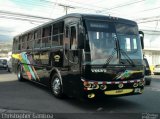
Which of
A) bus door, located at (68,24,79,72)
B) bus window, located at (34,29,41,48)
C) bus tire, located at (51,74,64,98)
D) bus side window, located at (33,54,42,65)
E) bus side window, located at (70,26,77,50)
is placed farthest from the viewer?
bus window, located at (34,29,41,48)

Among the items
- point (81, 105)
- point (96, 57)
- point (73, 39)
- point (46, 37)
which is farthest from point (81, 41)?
point (46, 37)

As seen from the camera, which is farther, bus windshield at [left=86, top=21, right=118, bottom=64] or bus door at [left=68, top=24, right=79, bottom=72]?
bus door at [left=68, top=24, right=79, bottom=72]

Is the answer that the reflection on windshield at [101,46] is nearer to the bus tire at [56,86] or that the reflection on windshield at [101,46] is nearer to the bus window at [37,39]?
the bus tire at [56,86]

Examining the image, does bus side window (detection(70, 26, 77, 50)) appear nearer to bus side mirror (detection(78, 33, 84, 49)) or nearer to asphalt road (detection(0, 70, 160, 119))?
bus side mirror (detection(78, 33, 84, 49))

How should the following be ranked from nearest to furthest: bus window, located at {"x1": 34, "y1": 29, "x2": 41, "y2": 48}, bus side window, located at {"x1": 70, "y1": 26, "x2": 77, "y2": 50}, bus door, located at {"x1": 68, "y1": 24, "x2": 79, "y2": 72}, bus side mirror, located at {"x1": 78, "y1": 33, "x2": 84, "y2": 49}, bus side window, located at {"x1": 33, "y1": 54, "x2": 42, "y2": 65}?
bus side mirror, located at {"x1": 78, "y1": 33, "x2": 84, "y2": 49}
bus door, located at {"x1": 68, "y1": 24, "x2": 79, "y2": 72}
bus side window, located at {"x1": 70, "y1": 26, "x2": 77, "y2": 50}
bus side window, located at {"x1": 33, "y1": 54, "x2": 42, "y2": 65}
bus window, located at {"x1": 34, "y1": 29, "x2": 41, "y2": 48}

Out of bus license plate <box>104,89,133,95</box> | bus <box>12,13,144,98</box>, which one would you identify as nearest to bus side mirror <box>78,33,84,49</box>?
bus <box>12,13,144,98</box>

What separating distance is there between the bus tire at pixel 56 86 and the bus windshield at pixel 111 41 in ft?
7.90

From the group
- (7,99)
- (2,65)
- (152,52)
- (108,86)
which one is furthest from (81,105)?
(152,52)

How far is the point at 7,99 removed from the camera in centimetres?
1048

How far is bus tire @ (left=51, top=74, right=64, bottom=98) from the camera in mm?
10438

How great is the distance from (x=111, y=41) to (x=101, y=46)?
0.45m

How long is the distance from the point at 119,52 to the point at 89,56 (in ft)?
3.64

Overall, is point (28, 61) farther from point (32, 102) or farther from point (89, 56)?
point (89, 56)

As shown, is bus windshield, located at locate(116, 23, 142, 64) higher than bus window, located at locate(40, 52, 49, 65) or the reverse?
higher
